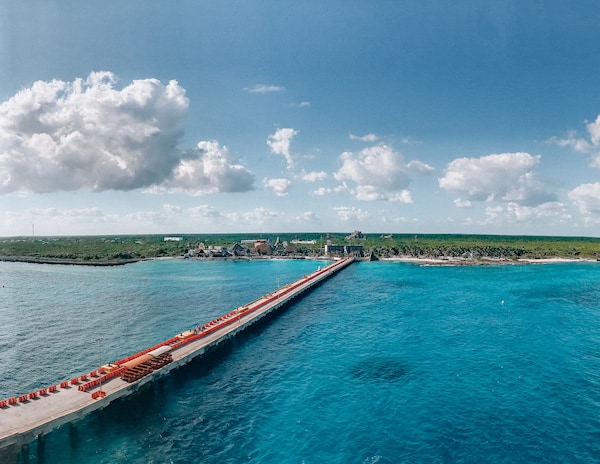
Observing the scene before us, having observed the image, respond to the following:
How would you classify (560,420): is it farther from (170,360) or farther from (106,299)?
(106,299)

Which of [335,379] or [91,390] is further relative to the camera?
[335,379]

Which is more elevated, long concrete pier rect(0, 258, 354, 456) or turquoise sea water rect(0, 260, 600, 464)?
long concrete pier rect(0, 258, 354, 456)

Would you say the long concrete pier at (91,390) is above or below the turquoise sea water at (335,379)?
above

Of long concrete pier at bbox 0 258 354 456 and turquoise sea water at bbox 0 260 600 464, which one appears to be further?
turquoise sea water at bbox 0 260 600 464

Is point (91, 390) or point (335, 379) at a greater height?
point (91, 390)
